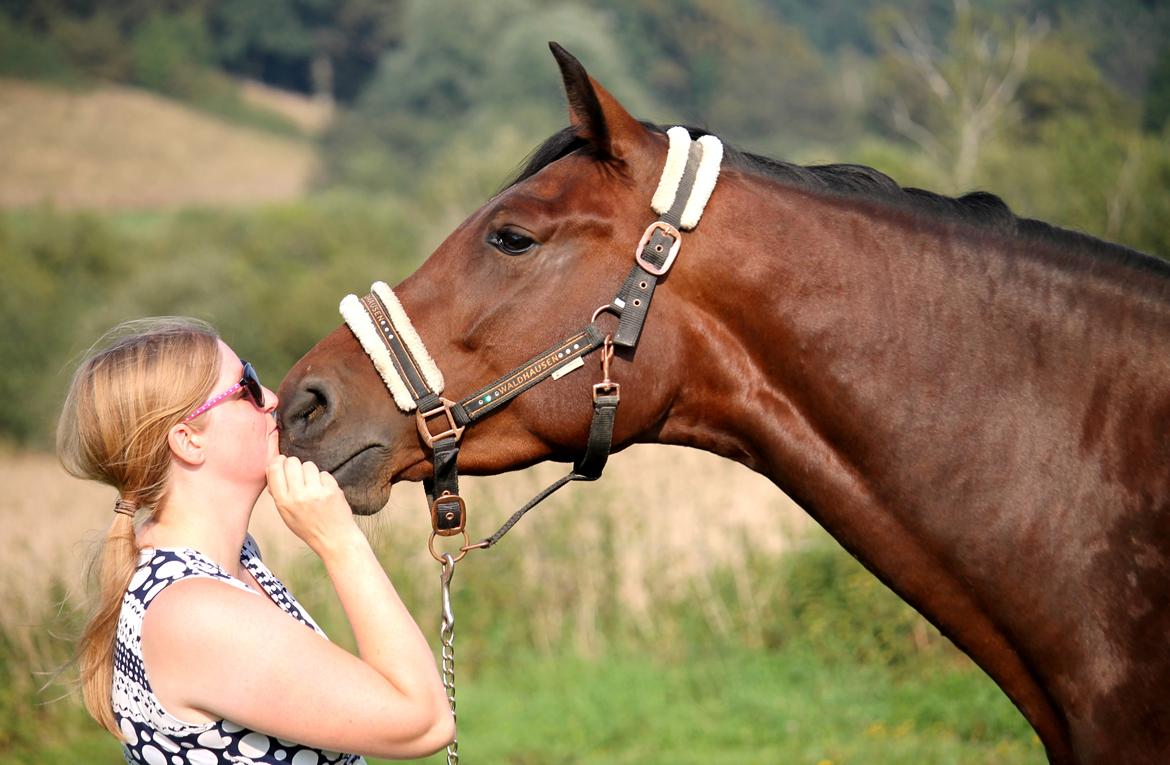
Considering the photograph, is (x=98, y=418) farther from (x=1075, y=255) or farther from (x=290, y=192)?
(x=290, y=192)

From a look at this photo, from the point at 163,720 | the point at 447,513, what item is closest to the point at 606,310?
the point at 447,513

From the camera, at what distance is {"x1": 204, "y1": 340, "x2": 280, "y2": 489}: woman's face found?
2457 millimetres

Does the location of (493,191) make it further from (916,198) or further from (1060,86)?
(1060,86)

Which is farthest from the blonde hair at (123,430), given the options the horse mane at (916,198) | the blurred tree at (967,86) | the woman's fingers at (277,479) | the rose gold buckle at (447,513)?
the blurred tree at (967,86)

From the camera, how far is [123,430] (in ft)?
7.87

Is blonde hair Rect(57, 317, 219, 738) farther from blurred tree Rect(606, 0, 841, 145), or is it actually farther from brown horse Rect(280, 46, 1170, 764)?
blurred tree Rect(606, 0, 841, 145)

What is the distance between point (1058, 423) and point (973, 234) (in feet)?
1.71

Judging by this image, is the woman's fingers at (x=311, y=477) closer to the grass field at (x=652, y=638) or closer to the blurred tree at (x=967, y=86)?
the grass field at (x=652, y=638)

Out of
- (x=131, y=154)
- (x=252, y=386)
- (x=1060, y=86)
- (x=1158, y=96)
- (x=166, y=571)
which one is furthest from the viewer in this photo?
(x=131, y=154)

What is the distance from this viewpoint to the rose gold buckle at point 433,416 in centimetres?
277

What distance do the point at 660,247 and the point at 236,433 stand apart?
43.1 inches

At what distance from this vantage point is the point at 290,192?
52812 millimetres

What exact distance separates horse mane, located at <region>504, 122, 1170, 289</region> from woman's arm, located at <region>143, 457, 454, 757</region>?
129 cm

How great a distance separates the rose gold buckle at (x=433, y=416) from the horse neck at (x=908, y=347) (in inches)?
24.4
